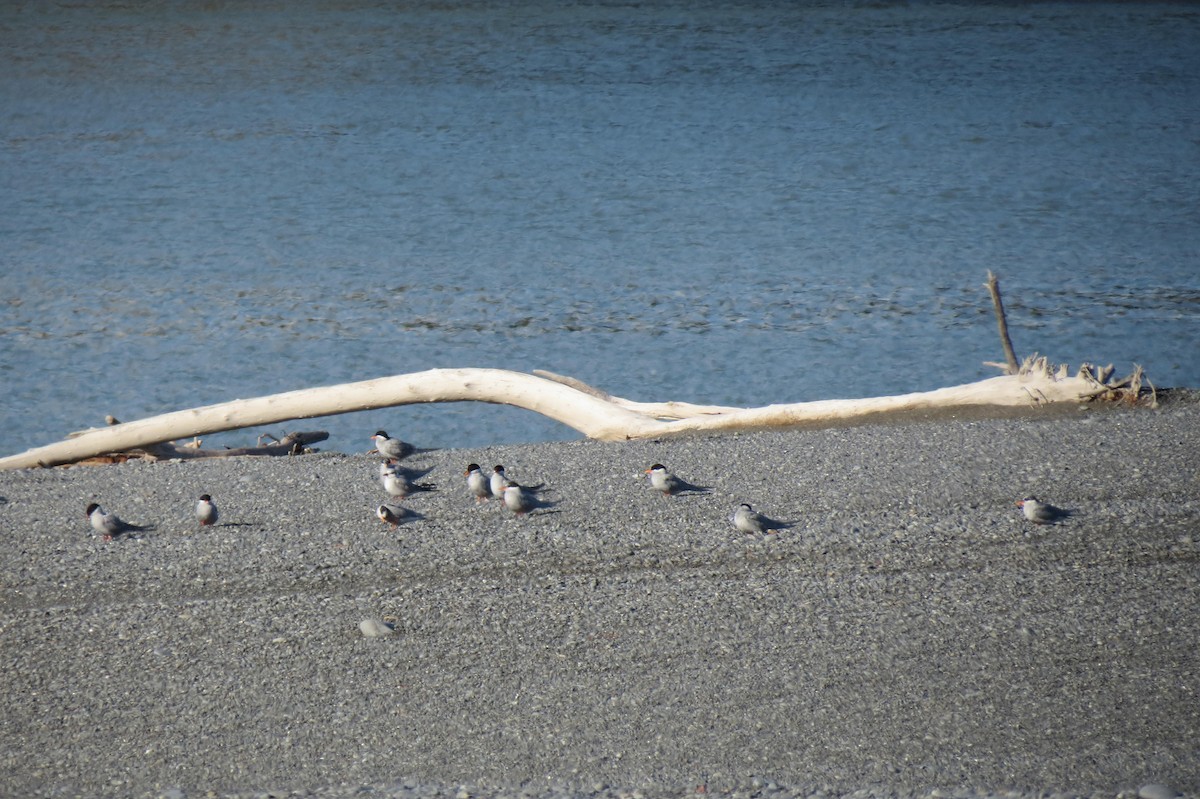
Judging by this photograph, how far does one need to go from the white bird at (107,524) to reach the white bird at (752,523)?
127 inches

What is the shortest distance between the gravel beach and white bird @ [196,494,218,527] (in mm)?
114

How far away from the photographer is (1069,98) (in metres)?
24.4

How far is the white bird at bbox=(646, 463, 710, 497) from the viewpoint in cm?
710

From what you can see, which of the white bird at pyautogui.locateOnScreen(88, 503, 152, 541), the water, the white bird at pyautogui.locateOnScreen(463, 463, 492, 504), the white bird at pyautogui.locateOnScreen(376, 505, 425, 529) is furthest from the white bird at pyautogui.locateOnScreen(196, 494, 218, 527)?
the water

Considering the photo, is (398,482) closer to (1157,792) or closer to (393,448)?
(393,448)

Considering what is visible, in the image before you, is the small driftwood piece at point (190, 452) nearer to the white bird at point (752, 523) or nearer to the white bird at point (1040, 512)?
the white bird at point (752, 523)

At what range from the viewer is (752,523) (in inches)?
257

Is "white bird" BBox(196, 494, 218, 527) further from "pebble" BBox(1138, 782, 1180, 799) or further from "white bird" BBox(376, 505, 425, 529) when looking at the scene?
"pebble" BBox(1138, 782, 1180, 799)

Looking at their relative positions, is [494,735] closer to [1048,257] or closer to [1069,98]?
[1048,257]

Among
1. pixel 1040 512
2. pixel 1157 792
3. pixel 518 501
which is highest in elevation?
pixel 1157 792

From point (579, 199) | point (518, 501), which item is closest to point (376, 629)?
point (518, 501)

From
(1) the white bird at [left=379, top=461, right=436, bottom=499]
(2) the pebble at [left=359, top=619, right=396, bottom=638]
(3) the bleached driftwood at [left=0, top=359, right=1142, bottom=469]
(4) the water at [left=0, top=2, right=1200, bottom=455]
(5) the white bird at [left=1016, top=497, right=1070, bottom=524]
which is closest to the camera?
(2) the pebble at [left=359, top=619, right=396, bottom=638]

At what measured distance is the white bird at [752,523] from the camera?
654 centimetres

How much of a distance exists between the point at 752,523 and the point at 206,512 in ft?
9.63
